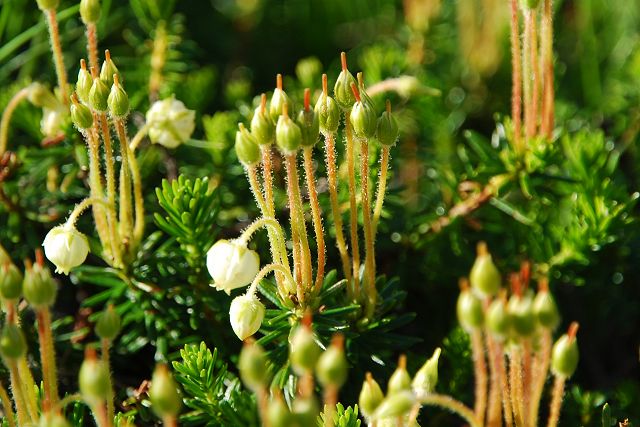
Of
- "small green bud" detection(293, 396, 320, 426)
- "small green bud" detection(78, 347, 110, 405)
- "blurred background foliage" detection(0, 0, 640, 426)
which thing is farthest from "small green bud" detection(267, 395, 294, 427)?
"blurred background foliage" detection(0, 0, 640, 426)

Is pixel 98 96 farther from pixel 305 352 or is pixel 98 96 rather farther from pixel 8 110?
pixel 305 352

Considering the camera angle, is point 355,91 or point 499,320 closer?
point 499,320

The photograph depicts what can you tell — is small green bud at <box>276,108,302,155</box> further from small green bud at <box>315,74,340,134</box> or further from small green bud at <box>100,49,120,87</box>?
small green bud at <box>100,49,120,87</box>

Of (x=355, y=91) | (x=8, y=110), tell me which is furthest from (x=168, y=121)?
(x=355, y=91)

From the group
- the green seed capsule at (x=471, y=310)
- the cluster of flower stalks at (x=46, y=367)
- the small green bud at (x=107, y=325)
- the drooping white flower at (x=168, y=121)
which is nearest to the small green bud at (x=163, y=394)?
the cluster of flower stalks at (x=46, y=367)

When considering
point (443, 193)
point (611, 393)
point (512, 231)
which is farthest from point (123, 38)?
point (611, 393)

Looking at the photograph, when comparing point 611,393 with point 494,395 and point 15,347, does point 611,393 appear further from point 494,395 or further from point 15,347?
point 15,347

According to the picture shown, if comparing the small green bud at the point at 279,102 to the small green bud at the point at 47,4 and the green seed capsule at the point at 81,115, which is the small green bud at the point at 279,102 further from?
the small green bud at the point at 47,4
